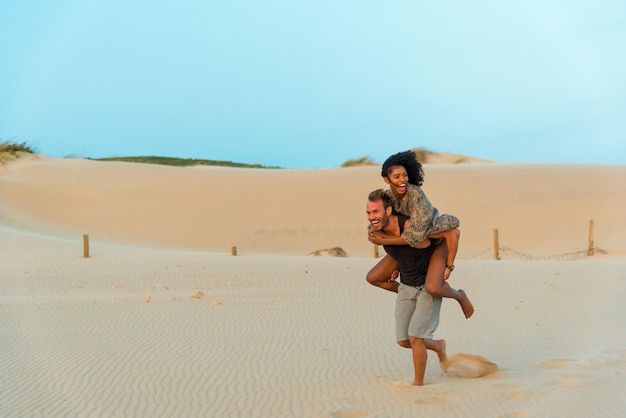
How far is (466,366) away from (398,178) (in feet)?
6.29

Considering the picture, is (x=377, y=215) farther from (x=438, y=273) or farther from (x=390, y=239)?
(x=438, y=273)

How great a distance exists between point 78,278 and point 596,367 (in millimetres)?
12894

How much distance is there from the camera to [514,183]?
44000mm

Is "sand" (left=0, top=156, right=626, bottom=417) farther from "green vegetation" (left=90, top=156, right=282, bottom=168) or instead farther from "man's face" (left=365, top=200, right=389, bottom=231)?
"green vegetation" (left=90, top=156, right=282, bottom=168)

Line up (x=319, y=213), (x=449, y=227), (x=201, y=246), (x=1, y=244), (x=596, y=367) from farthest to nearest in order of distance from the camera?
(x=319, y=213)
(x=201, y=246)
(x=1, y=244)
(x=596, y=367)
(x=449, y=227)

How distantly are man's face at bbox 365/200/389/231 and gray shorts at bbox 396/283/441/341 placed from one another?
0.69m

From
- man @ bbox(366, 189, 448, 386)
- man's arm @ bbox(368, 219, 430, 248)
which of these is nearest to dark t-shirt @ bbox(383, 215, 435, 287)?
man @ bbox(366, 189, 448, 386)

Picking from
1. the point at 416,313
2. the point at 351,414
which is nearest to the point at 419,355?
the point at 416,313

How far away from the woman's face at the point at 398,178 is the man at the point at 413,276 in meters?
0.13

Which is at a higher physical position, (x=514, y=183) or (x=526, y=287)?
(x=514, y=183)

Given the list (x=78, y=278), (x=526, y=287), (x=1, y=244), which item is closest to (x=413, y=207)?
(x=526, y=287)

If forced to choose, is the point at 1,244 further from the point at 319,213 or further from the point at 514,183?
the point at 514,183

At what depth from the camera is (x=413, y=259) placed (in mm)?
6859

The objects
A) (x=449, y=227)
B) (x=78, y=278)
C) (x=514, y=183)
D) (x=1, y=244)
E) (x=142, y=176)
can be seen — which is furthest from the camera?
(x=142, y=176)
